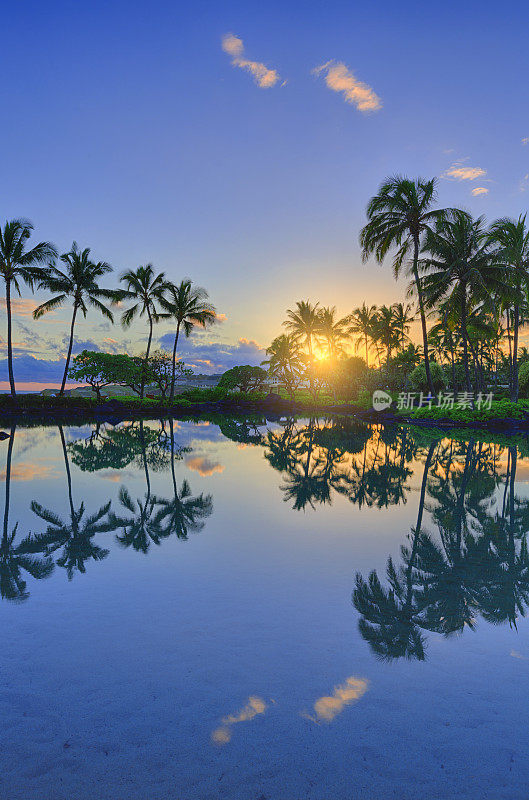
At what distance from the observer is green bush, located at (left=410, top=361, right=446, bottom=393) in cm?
4625

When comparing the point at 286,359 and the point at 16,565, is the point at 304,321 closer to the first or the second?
the point at 286,359

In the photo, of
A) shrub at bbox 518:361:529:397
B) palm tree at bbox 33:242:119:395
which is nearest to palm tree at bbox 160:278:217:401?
palm tree at bbox 33:242:119:395

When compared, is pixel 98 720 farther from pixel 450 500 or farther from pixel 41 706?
pixel 450 500

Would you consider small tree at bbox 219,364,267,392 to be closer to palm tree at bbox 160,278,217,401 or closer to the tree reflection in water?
palm tree at bbox 160,278,217,401

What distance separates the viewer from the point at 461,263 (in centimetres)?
2420

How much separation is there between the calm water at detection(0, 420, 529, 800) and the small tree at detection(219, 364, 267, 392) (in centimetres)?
4203

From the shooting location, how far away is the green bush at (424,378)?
4625 centimetres

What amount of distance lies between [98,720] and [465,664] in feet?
9.02

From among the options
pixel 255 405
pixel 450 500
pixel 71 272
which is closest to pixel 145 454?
pixel 450 500

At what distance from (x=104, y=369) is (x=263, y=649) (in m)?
38.9

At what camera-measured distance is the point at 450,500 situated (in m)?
8.96

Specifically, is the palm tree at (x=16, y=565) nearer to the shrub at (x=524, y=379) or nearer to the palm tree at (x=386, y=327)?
the shrub at (x=524, y=379)

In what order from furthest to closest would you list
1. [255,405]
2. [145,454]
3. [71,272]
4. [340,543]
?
1. [255,405]
2. [71,272]
3. [145,454]
4. [340,543]

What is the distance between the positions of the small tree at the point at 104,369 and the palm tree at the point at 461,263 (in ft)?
87.7
